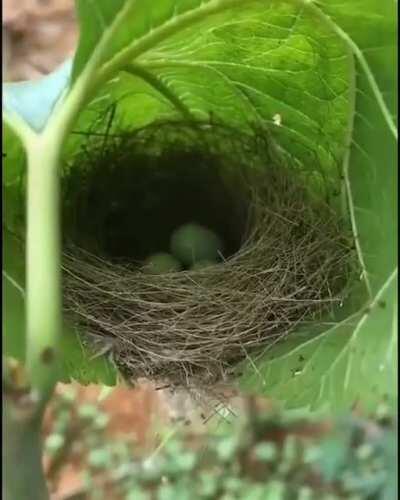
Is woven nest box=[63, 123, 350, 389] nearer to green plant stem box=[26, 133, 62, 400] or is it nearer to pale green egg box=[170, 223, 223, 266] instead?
pale green egg box=[170, 223, 223, 266]

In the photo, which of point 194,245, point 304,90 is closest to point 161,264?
point 194,245

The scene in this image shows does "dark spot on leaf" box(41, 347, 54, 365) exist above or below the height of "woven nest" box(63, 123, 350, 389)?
above

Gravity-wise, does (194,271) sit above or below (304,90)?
below

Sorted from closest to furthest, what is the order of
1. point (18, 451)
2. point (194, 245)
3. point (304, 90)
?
point (18, 451), point (304, 90), point (194, 245)

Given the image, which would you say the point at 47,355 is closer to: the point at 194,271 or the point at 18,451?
the point at 18,451

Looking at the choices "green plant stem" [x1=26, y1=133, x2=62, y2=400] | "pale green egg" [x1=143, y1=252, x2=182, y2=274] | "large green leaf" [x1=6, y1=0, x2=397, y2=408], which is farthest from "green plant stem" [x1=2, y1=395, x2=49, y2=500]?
"pale green egg" [x1=143, y1=252, x2=182, y2=274]

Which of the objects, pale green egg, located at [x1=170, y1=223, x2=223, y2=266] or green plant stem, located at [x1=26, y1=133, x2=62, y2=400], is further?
pale green egg, located at [x1=170, y1=223, x2=223, y2=266]

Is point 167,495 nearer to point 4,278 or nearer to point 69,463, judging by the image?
point 69,463

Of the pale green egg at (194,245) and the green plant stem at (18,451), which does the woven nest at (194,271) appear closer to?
the pale green egg at (194,245)
